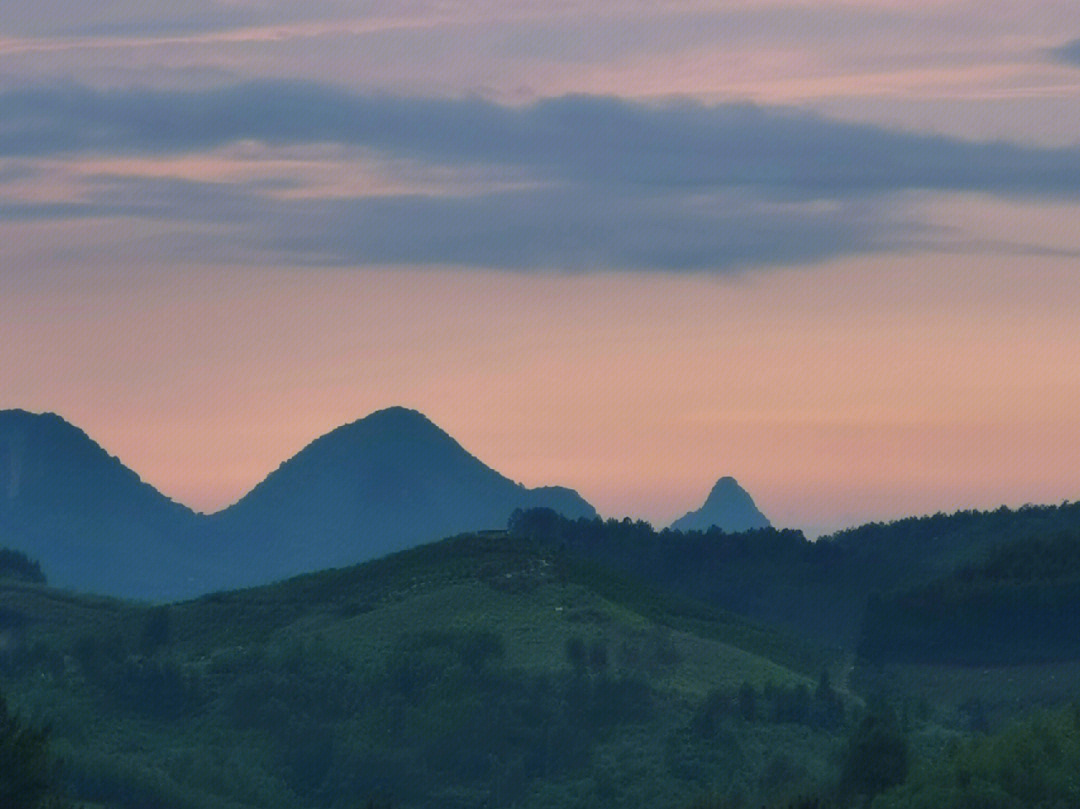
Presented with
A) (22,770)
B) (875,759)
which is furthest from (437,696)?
(22,770)

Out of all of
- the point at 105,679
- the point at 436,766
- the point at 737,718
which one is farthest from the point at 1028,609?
the point at 105,679

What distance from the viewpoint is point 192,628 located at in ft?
484

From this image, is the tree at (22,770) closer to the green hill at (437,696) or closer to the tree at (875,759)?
the green hill at (437,696)

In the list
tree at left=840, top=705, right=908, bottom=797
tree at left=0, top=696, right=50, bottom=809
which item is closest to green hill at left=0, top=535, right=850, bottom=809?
tree at left=840, top=705, right=908, bottom=797

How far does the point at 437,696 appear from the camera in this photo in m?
126

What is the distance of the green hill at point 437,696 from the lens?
114m

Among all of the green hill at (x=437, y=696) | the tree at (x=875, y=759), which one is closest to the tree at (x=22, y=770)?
the green hill at (x=437, y=696)

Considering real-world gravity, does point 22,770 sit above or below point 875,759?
below

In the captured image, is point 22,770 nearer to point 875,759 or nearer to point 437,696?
point 875,759

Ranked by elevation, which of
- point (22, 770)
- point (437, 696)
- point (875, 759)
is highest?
point (437, 696)

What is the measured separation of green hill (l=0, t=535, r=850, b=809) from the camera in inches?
4500

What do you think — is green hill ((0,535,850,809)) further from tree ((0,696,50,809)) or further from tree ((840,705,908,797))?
tree ((0,696,50,809))

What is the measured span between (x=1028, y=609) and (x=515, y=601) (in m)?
34.0

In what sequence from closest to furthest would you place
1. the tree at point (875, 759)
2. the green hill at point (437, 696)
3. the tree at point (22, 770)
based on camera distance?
the tree at point (22, 770)
the tree at point (875, 759)
the green hill at point (437, 696)
